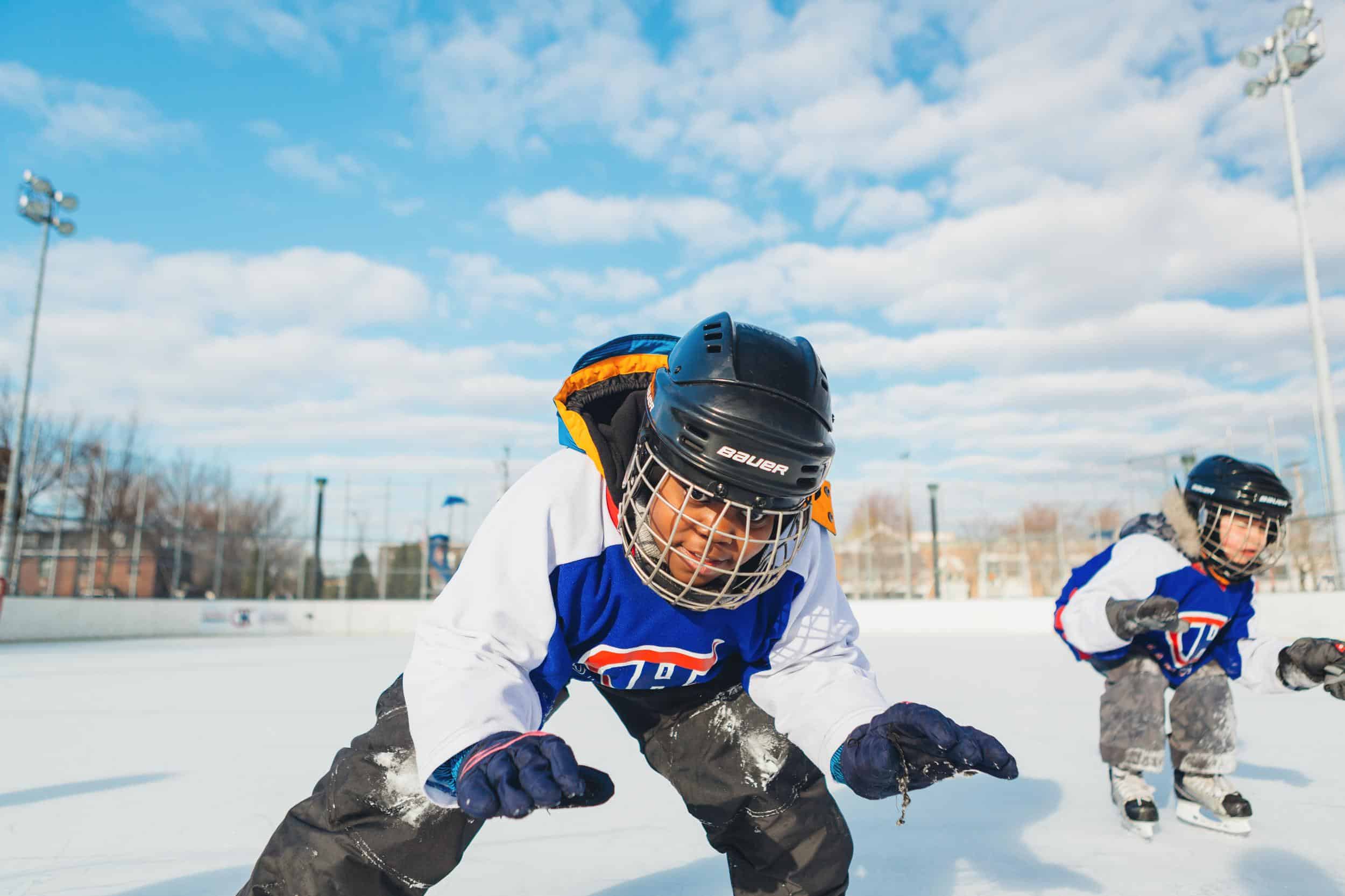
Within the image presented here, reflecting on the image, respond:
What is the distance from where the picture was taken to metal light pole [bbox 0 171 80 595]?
14.7 m

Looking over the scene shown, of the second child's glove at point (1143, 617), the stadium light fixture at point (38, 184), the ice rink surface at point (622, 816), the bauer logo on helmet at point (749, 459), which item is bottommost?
the ice rink surface at point (622, 816)

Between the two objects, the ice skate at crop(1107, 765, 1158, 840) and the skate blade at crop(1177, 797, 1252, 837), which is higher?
the ice skate at crop(1107, 765, 1158, 840)

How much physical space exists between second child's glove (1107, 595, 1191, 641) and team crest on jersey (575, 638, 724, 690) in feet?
5.85

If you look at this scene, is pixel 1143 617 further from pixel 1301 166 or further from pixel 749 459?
pixel 1301 166

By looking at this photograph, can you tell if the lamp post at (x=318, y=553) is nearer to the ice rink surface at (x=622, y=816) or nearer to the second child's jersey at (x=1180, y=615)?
the ice rink surface at (x=622, y=816)

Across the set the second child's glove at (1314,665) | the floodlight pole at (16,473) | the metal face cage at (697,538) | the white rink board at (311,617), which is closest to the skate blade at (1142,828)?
the second child's glove at (1314,665)

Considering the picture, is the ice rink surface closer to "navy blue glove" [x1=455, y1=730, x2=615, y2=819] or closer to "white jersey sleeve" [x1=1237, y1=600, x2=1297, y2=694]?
"white jersey sleeve" [x1=1237, y1=600, x2=1297, y2=694]

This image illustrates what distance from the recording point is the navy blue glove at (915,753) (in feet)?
4.78

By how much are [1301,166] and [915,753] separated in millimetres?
17558

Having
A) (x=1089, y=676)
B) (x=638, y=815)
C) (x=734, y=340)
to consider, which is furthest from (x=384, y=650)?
(x=734, y=340)

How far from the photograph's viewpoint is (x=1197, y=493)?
11.6ft

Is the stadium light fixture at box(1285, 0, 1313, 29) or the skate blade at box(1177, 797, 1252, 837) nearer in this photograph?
the skate blade at box(1177, 797, 1252, 837)

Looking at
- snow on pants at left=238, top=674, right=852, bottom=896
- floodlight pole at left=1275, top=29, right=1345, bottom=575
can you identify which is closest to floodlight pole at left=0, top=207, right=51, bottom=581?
snow on pants at left=238, top=674, right=852, bottom=896

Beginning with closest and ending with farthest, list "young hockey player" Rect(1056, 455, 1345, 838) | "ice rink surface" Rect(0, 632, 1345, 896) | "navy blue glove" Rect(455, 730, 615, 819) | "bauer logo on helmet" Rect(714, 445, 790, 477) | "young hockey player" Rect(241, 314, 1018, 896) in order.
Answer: "navy blue glove" Rect(455, 730, 615, 819)
"young hockey player" Rect(241, 314, 1018, 896)
"bauer logo on helmet" Rect(714, 445, 790, 477)
"ice rink surface" Rect(0, 632, 1345, 896)
"young hockey player" Rect(1056, 455, 1345, 838)
